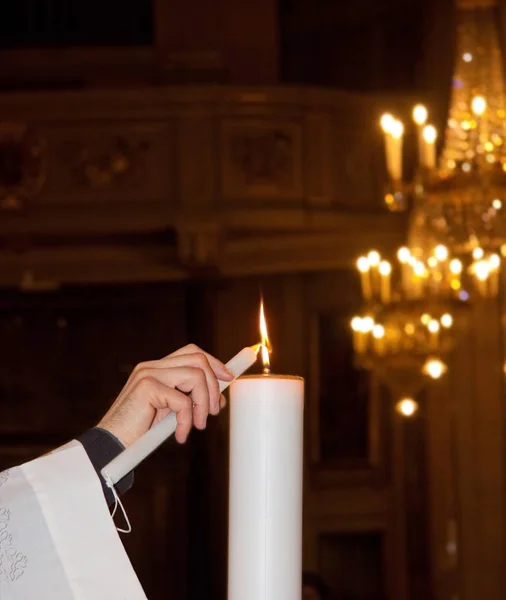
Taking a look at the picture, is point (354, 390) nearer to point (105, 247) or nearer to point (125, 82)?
point (105, 247)

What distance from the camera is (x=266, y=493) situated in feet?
3.53

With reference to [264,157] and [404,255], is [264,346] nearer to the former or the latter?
[404,255]

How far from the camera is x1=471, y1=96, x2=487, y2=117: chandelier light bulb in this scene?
668 centimetres

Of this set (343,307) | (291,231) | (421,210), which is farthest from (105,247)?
(421,210)

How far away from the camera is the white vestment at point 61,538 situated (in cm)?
120

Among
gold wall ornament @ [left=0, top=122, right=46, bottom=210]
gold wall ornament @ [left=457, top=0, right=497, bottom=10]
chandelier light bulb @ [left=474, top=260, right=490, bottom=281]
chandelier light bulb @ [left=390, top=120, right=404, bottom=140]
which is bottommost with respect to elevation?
chandelier light bulb @ [left=474, top=260, right=490, bottom=281]

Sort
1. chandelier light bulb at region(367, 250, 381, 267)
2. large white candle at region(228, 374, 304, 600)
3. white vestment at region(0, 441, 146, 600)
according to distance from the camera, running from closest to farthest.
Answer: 1. large white candle at region(228, 374, 304, 600)
2. white vestment at region(0, 441, 146, 600)
3. chandelier light bulb at region(367, 250, 381, 267)

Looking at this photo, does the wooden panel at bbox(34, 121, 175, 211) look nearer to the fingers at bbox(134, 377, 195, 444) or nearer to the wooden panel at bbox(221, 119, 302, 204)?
the wooden panel at bbox(221, 119, 302, 204)

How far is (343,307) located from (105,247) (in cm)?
264

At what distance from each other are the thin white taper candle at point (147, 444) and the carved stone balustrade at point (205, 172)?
Answer: 942 centimetres

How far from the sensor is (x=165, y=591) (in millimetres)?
12617

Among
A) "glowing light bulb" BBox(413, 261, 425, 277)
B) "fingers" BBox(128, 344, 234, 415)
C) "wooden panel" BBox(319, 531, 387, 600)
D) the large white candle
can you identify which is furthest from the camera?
"wooden panel" BBox(319, 531, 387, 600)

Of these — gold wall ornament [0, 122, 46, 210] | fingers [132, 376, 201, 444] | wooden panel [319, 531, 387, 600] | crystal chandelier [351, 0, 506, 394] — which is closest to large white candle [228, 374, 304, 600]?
fingers [132, 376, 201, 444]

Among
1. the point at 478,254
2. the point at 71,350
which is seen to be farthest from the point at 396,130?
the point at 71,350
